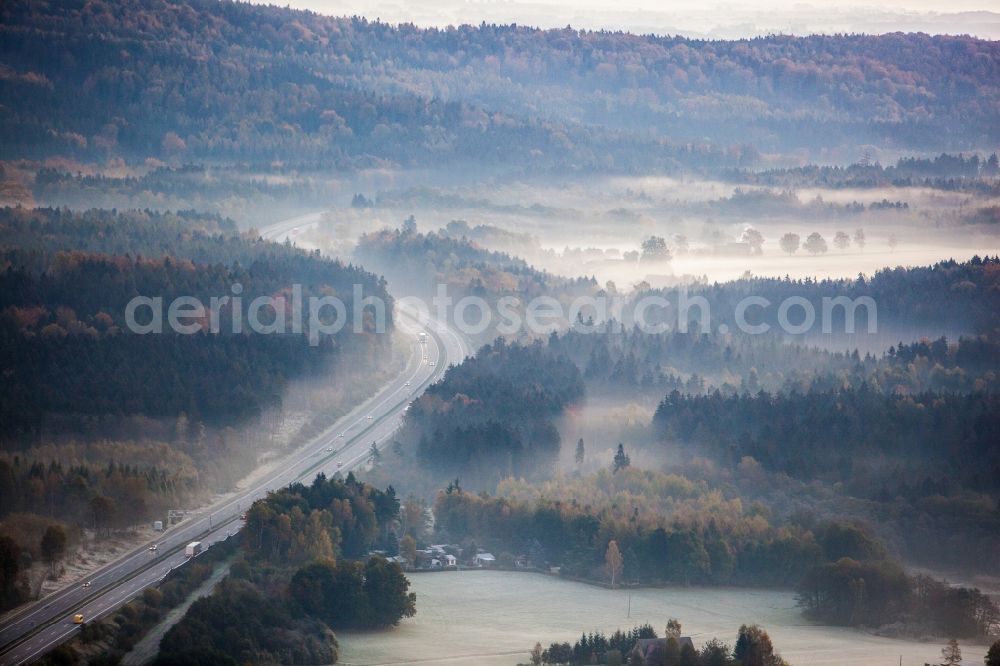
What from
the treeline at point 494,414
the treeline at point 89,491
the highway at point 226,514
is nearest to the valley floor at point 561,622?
the highway at point 226,514

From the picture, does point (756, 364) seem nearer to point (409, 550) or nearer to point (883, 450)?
point (883, 450)

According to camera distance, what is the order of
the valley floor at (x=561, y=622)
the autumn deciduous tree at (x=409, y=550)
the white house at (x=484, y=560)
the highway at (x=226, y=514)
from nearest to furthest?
the highway at (x=226, y=514) → the valley floor at (x=561, y=622) → the autumn deciduous tree at (x=409, y=550) → the white house at (x=484, y=560)

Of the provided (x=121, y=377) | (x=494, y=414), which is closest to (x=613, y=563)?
(x=494, y=414)

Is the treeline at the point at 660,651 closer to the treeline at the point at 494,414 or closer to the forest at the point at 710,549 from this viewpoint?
the forest at the point at 710,549

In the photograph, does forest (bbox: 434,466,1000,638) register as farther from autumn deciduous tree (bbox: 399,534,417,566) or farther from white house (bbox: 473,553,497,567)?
autumn deciduous tree (bbox: 399,534,417,566)

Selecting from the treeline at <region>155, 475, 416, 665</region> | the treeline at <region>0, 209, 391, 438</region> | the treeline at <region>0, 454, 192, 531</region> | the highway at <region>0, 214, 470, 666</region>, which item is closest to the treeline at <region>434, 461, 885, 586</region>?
the treeline at <region>155, 475, 416, 665</region>

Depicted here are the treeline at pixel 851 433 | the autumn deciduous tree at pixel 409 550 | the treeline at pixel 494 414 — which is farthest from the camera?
the treeline at pixel 851 433
